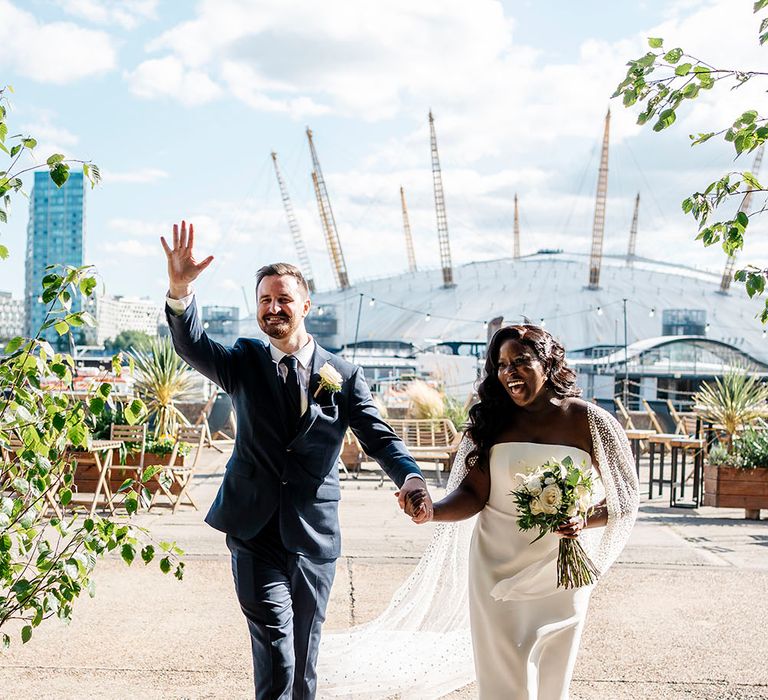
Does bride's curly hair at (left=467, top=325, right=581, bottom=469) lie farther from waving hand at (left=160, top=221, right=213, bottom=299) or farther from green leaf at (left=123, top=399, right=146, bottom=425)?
green leaf at (left=123, top=399, right=146, bottom=425)

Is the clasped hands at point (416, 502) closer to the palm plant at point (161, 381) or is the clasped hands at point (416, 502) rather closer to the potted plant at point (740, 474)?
the potted plant at point (740, 474)

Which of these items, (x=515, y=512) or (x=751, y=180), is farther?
(x=515, y=512)

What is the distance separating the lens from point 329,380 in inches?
154

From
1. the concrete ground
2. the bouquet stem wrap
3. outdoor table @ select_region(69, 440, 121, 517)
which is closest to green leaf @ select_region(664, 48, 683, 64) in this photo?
the bouquet stem wrap

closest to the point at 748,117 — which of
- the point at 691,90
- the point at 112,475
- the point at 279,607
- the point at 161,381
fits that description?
the point at 691,90

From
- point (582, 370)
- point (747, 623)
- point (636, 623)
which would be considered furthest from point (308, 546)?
point (582, 370)

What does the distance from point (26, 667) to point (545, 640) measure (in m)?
2.76

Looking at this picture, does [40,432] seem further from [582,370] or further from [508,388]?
[582,370]

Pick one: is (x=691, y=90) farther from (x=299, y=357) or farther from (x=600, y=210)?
(x=600, y=210)

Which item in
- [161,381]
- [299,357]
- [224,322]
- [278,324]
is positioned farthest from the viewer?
[224,322]

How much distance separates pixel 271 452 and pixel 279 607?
54 cm

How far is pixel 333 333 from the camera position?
106 m

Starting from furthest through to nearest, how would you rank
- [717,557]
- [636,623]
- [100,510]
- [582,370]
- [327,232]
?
[327,232], [582,370], [100,510], [717,557], [636,623]

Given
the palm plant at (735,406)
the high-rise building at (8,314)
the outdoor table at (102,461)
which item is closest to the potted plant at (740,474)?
the palm plant at (735,406)
